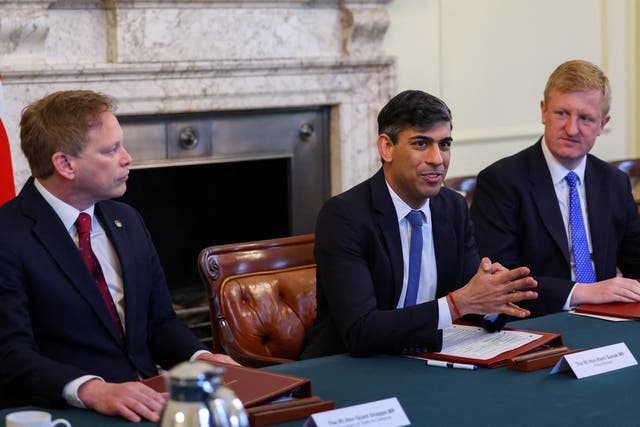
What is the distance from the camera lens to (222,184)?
5301 mm

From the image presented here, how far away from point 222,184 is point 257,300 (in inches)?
81.9

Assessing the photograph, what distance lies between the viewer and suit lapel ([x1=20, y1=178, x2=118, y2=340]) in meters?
2.65

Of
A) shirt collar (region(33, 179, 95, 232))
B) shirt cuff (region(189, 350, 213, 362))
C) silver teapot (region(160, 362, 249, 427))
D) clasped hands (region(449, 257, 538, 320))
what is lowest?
shirt cuff (region(189, 350, 213, 362))

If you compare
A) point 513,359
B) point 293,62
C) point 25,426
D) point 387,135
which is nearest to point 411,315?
point 513,359

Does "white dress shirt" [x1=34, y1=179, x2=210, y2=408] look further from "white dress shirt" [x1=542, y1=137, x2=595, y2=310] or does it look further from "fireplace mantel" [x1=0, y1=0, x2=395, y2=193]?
"fireplace mantel" [x1=0, y1=0, x2=395, y2=193]

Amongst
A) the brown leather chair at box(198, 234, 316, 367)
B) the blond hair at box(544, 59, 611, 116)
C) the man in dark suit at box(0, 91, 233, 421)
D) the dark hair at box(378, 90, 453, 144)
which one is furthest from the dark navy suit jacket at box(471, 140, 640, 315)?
the man in dark suit at box(0, 91, 233, 421)

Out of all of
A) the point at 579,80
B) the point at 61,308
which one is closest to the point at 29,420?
the point at 61,308

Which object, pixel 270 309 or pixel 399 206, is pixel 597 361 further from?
pixel 270 309

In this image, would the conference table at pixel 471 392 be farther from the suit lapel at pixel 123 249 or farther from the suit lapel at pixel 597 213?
the suit lapel at pixel 597 213

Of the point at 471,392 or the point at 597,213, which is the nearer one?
the point at 471,392

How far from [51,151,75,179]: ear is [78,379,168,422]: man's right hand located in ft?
2.22

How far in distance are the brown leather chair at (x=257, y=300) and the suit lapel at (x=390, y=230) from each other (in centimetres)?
45

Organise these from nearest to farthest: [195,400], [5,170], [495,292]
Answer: [195,400], [495,292], [5,170]

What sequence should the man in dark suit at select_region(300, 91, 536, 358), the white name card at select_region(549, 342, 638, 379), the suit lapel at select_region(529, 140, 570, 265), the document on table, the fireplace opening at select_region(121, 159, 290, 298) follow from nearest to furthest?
the white name card at select_region(549, 342, 638, 379) → the document on table → the man in dark suit at select_region(300, 91, 536, 358) → the suit lapel at select_region(529, 140, 570, 265) → the fireplace opening at select_region(121, 159, 290, 298)
